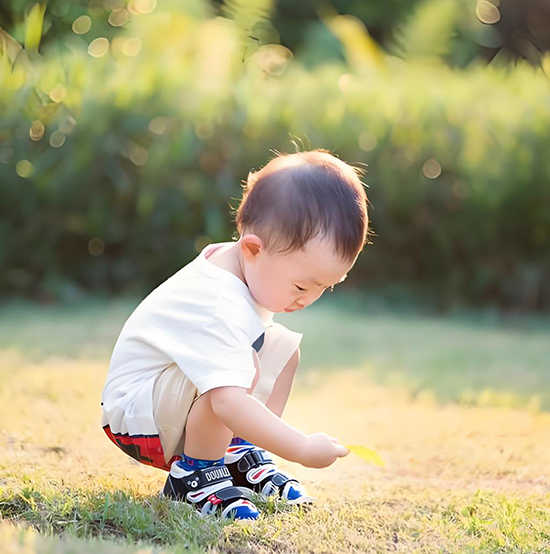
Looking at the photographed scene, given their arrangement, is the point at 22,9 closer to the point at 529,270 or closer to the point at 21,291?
the point at 21,291

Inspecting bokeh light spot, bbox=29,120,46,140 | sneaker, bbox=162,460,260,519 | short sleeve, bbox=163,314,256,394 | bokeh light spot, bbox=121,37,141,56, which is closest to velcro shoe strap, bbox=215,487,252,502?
sneaker, bbox=162,460,260,519

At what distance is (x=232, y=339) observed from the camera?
152 centimetres

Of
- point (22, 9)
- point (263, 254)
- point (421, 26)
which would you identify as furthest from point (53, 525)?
point (421, 26)

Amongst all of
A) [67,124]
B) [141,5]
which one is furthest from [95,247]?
[141,5]

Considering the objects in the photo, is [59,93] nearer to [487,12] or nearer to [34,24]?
[34,24]

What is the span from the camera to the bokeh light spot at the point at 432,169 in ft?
14.0

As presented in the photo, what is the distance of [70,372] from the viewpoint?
110 inches

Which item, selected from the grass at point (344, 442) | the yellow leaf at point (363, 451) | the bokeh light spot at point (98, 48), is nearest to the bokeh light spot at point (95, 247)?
the grass at point (344, 442)

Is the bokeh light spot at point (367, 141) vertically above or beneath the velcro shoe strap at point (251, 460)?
above

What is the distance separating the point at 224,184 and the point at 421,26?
2337 mm

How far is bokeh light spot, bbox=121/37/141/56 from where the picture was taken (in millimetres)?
4434

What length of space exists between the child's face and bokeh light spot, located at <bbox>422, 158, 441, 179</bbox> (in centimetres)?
277

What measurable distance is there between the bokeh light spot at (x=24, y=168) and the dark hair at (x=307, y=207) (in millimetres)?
2614

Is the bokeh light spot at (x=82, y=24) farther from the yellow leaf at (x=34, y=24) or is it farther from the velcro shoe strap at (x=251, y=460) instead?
the velcro shoe strap at (x=251, y=460)
